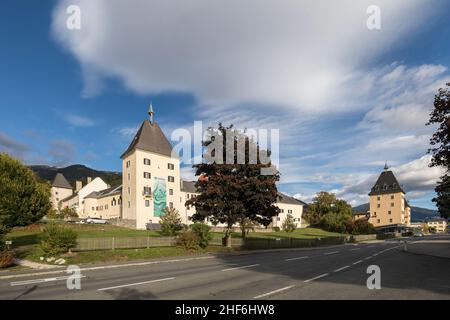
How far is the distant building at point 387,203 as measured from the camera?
141625mm

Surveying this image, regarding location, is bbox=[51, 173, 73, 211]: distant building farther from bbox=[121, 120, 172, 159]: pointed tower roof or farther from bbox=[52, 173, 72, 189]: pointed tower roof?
bbox=[121, 120, 172, 159]: pointed tower roof

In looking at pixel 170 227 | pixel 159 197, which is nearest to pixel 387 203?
pixel 159 197

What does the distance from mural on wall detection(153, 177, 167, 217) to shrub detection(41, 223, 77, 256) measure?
4903cm

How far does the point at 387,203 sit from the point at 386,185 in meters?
7.43

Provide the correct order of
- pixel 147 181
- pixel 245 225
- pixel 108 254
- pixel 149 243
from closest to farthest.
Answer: pixel 108 254, pixel 149 243, pixel 245 225, pixel 147 181

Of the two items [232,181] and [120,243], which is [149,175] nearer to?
[232,181]

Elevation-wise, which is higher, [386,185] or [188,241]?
[386,185]

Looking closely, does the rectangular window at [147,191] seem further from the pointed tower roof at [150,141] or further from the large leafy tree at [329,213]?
the large leafy tree at [329,213]

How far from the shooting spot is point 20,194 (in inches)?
1607

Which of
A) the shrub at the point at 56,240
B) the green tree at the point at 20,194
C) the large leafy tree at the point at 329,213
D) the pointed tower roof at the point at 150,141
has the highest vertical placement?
the pointed tower roof at the point at 150,141

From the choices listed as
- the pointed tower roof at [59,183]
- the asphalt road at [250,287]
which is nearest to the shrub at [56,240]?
the asphalt road at [250,287]

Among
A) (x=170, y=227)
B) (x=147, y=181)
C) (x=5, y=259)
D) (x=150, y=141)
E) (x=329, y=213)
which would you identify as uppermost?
(x=150, y=141)

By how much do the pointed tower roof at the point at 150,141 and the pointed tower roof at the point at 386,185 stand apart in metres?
98.1
